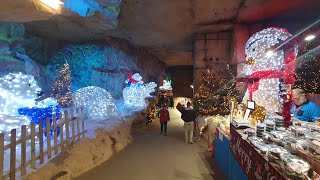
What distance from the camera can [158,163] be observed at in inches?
267

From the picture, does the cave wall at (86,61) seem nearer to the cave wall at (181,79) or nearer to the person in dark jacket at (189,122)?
the person in dark jacket at (189,122)

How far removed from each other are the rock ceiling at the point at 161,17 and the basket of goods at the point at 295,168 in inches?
246

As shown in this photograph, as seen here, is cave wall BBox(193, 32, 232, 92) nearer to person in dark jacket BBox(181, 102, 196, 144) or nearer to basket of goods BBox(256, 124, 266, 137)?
person in dark jacket BBox(181, 102, 196, 144)

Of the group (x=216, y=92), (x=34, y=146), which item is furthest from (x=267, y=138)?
(x=216, y=92)

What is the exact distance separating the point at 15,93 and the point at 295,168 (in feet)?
28.1

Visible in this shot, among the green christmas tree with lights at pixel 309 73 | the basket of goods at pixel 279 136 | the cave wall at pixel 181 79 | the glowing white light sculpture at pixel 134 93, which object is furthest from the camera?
the cave wall at pixel 181 79

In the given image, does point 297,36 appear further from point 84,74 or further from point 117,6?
point 84,74

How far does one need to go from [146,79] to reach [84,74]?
5.99 m

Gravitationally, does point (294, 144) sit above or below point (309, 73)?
below

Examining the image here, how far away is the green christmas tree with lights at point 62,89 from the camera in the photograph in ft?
34.9

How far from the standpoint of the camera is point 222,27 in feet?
38.8

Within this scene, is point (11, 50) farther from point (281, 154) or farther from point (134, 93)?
point (281, 154)

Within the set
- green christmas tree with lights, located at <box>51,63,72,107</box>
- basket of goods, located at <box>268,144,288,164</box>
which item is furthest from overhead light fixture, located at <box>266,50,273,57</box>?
green christmas tree with lights, located at <box>51,63,72,107</box>

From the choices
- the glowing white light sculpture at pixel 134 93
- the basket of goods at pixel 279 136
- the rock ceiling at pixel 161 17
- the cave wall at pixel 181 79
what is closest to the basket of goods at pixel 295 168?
the basket of goods at pixel 279 136
